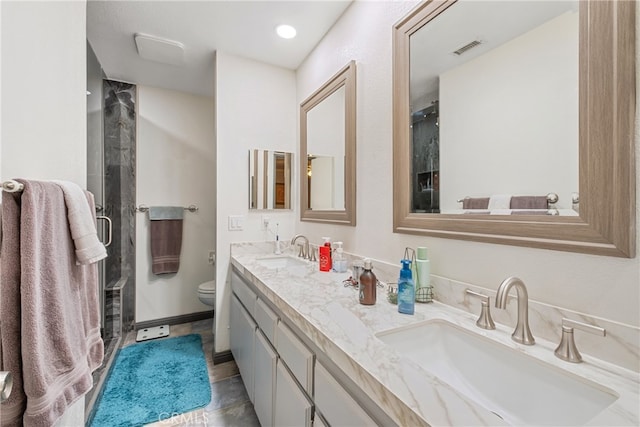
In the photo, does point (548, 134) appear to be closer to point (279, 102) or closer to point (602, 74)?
point (602, 74)

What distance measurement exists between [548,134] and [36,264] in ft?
4.67

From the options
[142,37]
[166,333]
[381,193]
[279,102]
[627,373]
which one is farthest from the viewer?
[166,333]

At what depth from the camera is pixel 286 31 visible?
6.05 feet

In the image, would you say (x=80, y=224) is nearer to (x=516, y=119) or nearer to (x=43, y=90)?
(x=43, y=90)

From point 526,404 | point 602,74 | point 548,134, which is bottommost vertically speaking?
point 526,404

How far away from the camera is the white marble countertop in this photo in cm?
49

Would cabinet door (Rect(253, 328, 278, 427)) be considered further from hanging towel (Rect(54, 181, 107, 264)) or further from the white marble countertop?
hanging towel (Rect(54, 181, 107, 264))

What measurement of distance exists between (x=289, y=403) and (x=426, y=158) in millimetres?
1127

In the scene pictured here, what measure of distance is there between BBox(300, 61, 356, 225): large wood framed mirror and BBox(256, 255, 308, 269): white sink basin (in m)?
0.34

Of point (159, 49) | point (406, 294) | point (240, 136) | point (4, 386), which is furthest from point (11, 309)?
point (159, 49)

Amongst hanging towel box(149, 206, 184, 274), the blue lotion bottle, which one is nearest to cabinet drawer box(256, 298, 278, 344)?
the blue lotion bottle

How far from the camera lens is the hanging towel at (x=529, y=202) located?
0.78 m

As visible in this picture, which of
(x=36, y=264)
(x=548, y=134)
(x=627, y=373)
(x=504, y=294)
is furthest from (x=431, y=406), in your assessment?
(x=36, y=264)

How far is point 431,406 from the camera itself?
0.49m
